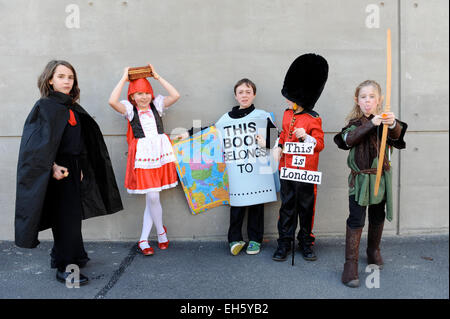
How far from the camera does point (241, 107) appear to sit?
13.3ft

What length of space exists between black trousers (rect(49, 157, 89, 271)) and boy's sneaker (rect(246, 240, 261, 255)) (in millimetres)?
Answer: 1683

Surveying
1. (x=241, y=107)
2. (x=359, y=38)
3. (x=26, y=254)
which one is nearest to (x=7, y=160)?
(x=26, y=254)

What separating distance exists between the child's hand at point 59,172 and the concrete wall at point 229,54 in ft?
3.88

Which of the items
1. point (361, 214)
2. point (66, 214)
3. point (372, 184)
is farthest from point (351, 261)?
point (66, 214)

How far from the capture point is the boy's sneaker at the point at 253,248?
13.0ft

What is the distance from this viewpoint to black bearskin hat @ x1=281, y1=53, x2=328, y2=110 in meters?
3.56

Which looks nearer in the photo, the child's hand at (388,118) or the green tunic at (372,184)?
the child's hand at (388,118)

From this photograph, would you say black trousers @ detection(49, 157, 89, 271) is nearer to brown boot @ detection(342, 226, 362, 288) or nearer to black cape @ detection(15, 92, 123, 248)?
black cape @ detection(15, 92, 123, 248)

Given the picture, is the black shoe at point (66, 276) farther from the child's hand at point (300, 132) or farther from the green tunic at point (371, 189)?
the green tunic at point (371, 189)

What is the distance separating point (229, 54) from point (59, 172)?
88.3 inches

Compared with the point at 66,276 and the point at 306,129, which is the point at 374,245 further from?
the point at 66,276

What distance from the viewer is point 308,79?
3580 millimetres

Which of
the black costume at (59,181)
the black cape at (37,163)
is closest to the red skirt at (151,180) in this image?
the black costume at (59,181)

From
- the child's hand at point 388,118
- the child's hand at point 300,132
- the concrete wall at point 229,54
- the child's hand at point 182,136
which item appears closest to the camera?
the child's hand at point 388,118
